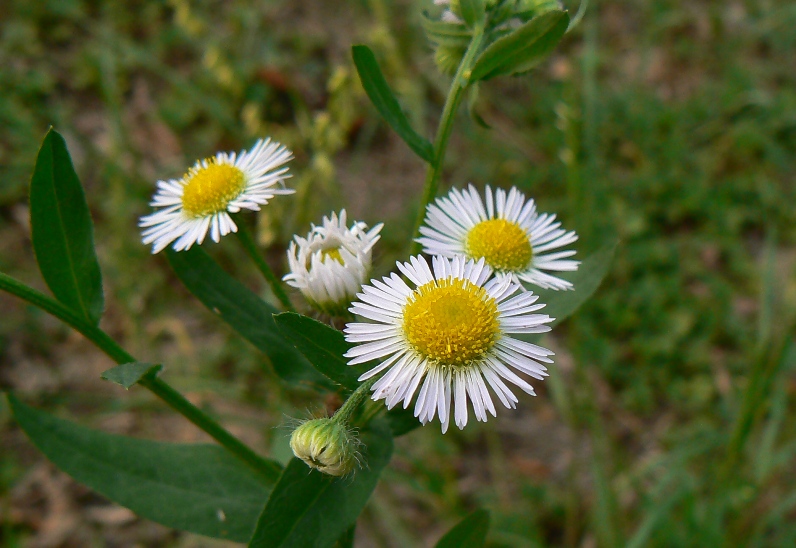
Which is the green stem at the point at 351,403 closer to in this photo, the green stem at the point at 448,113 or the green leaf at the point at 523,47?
the green stem at the point at 448,113

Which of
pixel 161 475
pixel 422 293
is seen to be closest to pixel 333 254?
pixel 422 293

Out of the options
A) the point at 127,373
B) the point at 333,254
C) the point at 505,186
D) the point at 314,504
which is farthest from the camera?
the point at 505,186

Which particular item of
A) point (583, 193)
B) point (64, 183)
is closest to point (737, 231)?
point (583, 193)

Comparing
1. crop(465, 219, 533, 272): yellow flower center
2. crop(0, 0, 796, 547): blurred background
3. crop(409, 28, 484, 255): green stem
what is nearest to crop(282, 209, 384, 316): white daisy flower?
crop(409, 28, 484, 255): green stem

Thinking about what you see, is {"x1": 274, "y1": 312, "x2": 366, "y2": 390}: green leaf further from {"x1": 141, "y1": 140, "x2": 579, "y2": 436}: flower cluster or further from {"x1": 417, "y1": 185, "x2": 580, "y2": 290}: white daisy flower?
{"x1": 417, "y1": 185, "x2": 580, "y2": 290}: white daisy flower

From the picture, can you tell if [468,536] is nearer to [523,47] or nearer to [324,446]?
[324,446]

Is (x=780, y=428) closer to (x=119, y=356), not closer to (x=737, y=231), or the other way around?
(x=737, y=231)
